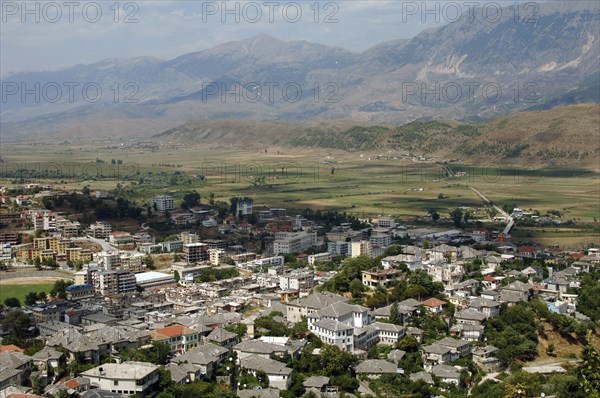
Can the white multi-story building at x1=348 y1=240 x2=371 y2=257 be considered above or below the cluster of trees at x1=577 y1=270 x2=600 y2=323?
above

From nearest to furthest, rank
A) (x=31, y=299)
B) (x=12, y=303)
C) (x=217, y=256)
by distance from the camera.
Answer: (x=12, y=303) → (x=31, y=299) → (x=217, y=256)

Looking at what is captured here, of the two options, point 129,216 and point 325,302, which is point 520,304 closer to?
point 325,302

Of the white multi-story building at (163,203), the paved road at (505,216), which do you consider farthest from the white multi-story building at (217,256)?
the white multi-story building at (163,203)

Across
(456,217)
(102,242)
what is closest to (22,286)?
(102,242)

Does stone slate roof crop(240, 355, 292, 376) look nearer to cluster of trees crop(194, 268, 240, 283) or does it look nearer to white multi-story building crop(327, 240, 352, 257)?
cluster of trees crop(194, 268, 240, 283)

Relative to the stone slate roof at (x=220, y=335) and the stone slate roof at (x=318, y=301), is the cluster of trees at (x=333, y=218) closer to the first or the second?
the stone slate roof at (x=318, y=301)

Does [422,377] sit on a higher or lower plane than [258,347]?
lower

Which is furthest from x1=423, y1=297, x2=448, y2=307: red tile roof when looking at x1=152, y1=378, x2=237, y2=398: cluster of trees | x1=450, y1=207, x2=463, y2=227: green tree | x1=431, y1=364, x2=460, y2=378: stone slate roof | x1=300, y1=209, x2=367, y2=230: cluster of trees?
x1=450, y1=207, x2=463, y2=227: green tree

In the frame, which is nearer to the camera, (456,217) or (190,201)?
(456,217)

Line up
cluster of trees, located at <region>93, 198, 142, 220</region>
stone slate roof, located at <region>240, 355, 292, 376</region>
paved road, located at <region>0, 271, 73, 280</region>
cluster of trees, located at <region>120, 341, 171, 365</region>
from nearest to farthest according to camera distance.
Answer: stone slate roof, located at <region>240, 355, 292, 376</region> < cluster of trees, located at <region>120, 341, 171, 365</region> < paved road, located at <region>0, 271, 73, 280</region> < cluster of trees, located at <region>93, 198, 142, 220</region>

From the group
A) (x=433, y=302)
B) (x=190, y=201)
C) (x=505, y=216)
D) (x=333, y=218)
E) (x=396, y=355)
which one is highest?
(x=190, y=201)

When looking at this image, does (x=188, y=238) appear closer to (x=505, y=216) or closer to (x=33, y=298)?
(x=33, y=298)
